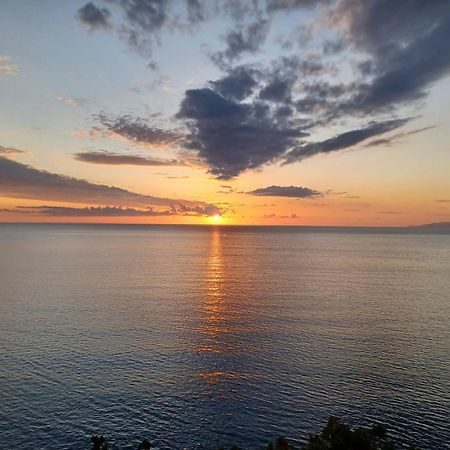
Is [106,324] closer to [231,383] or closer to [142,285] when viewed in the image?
[231,383]

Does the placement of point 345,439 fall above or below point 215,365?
above

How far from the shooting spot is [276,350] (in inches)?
2822

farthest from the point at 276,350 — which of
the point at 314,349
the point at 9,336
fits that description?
the point at 9,336

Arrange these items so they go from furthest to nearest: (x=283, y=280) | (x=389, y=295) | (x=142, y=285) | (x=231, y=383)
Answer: (x=283, y=280), (x=142, y=285), (x=389, y=295), (x=231, y=383)

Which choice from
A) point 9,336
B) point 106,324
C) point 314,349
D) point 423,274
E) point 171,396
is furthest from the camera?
point 423,274

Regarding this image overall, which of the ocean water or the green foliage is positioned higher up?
Result: the green foliage

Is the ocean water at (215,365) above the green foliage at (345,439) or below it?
below

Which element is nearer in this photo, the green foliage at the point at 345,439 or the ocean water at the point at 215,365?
the green foliage at the point at 345,439

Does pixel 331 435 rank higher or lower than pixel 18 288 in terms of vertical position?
higher

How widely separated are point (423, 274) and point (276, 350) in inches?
5073

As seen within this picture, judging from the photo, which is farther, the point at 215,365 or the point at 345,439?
the point at 215,365

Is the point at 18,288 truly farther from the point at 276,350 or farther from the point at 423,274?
the point at 423,274

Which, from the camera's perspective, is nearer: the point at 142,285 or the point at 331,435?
the point at 331,435

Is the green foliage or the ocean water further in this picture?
the ocean water
